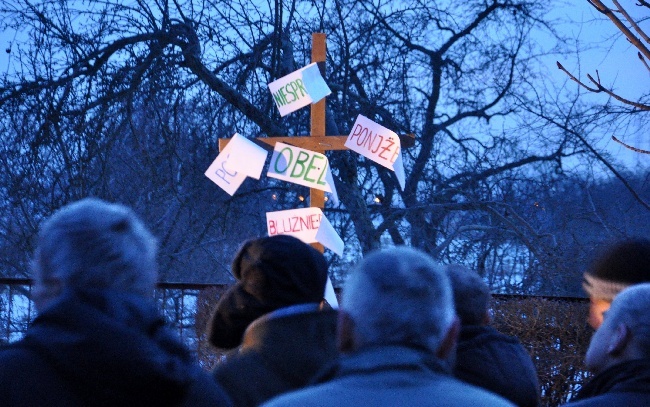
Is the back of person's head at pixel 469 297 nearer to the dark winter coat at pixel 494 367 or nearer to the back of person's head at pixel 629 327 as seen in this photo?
the dark winter coat at pixel 494 367

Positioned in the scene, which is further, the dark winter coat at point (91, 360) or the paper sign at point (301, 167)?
the paper sign at point (301, 167)

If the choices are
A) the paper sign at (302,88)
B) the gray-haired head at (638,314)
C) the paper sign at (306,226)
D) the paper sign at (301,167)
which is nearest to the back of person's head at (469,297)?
the gray-haired head at (638,314)

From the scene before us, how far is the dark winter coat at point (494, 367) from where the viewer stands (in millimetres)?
2705

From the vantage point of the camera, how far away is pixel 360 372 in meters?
1.52

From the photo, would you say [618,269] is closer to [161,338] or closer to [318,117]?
[161,338]

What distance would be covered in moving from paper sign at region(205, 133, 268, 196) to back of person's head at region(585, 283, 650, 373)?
2873mm

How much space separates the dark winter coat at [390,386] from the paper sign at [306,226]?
10.1ft

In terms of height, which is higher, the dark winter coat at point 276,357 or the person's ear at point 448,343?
the person's ear at point 448,343

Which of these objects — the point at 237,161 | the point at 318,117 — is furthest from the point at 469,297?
the point at 318,117

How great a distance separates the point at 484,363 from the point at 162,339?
1358 mm

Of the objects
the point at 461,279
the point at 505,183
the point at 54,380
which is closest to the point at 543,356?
the point at 461,279

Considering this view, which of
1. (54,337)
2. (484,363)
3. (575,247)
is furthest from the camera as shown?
(575,247)

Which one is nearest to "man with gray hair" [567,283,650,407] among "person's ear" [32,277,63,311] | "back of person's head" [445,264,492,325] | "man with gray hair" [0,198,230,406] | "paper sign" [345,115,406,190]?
"back of person's head" [445,264,492,325]

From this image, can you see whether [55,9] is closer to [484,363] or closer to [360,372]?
[484,363]
